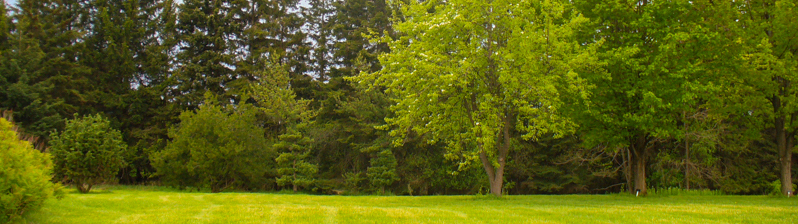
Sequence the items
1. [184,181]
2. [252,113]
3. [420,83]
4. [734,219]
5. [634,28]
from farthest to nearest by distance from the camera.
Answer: [252,113] < [184,181] < [634,28] < [420,83] < [734,219]

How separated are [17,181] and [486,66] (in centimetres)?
1292

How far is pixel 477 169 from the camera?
1252 inches

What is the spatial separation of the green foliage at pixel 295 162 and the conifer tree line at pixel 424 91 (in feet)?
0.52

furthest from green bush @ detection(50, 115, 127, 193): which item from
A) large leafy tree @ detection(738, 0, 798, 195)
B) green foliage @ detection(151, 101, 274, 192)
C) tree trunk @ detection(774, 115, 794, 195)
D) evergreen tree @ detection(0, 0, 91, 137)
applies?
tree trunk @ detection(774, 115, 794, 195)

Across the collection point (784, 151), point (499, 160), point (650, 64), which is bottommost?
point (499, 160)

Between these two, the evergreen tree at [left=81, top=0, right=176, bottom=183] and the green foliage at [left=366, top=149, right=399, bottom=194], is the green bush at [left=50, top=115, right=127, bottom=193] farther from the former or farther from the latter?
the evergreen tree at [left=81, top=0, right=176, bottom=183]

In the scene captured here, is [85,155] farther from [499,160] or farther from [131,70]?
[131,70]

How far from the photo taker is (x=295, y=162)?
3180 cm

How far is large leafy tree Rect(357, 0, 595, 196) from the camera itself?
15492 mm

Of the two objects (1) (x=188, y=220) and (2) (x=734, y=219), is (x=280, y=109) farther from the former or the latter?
(2) (x=734, y=219)

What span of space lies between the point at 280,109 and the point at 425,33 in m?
18.1

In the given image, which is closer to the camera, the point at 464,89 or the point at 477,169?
the point at 464,89

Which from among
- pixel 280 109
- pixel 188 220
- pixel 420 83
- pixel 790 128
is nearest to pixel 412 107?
pixel 420 83

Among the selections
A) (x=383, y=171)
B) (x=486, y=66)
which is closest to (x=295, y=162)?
(x=383, y=171)
